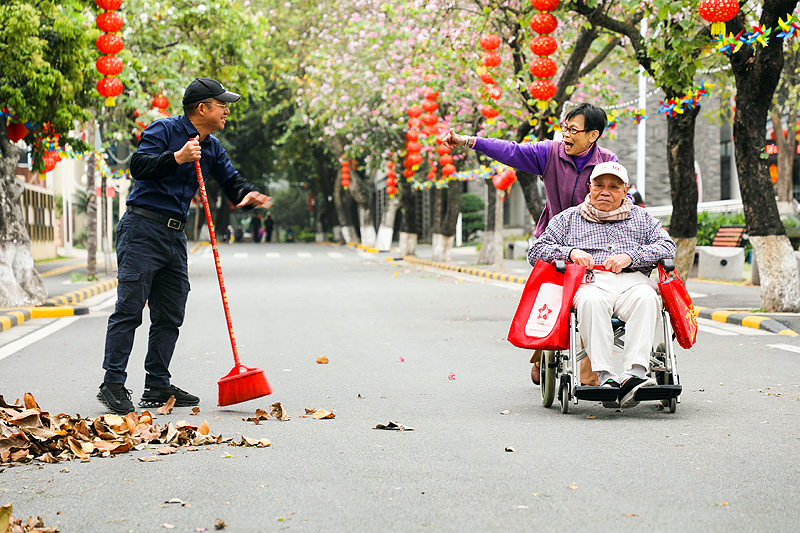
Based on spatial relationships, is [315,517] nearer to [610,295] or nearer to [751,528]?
[751,528]

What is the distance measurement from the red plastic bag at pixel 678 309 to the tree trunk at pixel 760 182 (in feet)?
21.7

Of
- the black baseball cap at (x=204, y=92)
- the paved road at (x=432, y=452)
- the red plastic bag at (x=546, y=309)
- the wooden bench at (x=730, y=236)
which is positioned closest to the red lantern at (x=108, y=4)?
the paved road at (x=432, y=452)

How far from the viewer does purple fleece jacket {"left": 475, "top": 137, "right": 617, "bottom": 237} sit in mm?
6316

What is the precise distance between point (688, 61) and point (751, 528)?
8856 millimetres

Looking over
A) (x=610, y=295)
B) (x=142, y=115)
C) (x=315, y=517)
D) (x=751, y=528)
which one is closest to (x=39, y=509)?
(x=315, y=517)

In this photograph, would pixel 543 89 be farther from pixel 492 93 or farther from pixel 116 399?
pixel 116 399

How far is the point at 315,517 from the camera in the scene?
12.4ft

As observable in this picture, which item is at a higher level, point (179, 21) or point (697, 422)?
point (179, 21)

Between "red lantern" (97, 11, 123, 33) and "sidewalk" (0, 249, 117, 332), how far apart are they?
3.82 metres

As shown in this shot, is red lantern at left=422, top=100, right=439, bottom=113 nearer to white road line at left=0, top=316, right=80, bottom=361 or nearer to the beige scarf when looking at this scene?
white road line at left=0, top=316, right=80, bottom=361

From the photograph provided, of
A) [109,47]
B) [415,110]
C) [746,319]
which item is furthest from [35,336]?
[415,110]

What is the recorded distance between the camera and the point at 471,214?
4241 cm

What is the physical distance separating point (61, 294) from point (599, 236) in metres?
12.0

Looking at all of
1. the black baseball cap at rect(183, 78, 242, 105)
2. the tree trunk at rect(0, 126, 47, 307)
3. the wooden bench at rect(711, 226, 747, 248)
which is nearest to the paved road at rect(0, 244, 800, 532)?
the black baseball cap at rect(183, 78, 242, 105)
